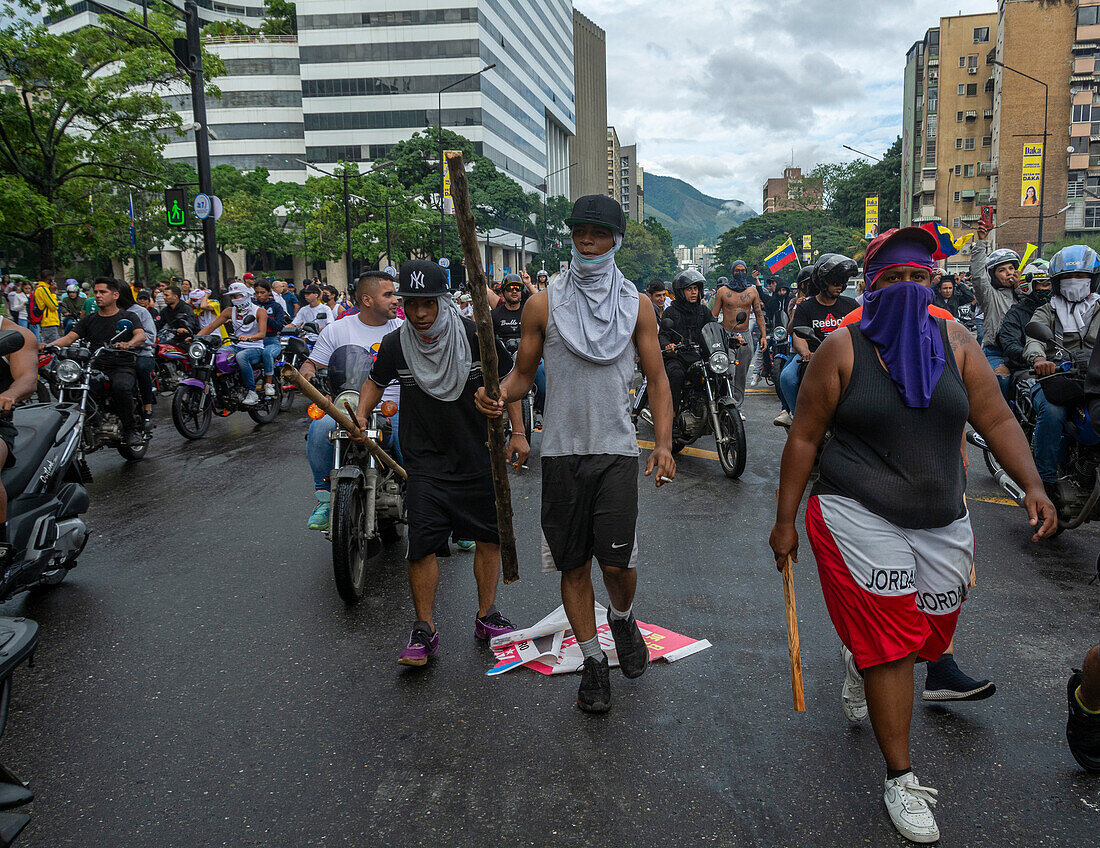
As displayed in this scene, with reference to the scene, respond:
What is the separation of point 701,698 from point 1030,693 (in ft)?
4.41

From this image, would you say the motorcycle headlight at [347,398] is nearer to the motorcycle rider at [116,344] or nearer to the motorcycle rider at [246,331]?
the motorcycle rider at [116,344]

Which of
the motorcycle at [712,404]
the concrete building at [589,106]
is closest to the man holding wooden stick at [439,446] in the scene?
the motorcycle at [712,404]

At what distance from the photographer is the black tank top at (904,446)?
2744 mm

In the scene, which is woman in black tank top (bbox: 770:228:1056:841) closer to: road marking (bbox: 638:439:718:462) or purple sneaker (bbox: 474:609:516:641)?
purple sneaker (bbox: 474:609:516:641)

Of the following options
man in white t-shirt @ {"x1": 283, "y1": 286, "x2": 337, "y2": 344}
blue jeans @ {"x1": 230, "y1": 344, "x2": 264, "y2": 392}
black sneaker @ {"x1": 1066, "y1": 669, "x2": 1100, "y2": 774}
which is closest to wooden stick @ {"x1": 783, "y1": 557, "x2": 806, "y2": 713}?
black sneaker @ {"x1": 1066, "y1": 669, "x2": 1100, "y2": 774}

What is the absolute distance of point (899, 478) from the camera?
2.75 metres

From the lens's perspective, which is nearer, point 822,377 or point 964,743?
point 822,377

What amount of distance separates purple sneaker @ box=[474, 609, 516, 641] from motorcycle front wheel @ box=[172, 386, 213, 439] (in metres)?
7.22

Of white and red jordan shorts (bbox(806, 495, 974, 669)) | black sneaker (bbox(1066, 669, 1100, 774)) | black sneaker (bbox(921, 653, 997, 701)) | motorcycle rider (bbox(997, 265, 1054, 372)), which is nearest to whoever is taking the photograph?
white and red jordan shorts (bbox(806, 495, 974, 669))

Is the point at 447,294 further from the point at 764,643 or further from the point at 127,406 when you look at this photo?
the point at 127,406

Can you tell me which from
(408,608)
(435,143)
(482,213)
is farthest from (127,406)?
(482,213)

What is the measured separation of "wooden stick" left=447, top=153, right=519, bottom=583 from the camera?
11.0ft

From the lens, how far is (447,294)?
4.19m

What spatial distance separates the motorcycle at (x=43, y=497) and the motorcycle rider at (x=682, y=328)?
527cm
